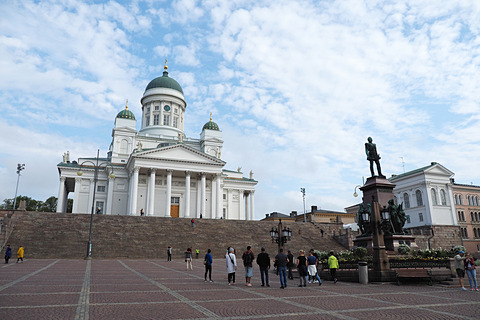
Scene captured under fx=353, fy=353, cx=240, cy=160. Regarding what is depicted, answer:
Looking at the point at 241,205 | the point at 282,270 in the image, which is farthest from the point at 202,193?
the point at 282,270

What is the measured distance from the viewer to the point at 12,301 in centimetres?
962

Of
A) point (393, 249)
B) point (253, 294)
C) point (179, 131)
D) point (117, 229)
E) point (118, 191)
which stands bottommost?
point (253, 294)

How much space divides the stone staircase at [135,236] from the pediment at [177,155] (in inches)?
539

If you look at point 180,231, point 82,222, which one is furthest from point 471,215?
point 82,222

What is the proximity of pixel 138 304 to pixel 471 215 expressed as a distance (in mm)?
69984

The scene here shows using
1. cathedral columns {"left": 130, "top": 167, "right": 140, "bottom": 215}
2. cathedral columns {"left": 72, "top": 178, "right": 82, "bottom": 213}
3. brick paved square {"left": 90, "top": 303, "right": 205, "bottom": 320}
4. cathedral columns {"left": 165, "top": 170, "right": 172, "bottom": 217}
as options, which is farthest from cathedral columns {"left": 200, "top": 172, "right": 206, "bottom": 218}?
brick paved square {"left": 90, "top": 303, "right": 205, "bottom": 320}

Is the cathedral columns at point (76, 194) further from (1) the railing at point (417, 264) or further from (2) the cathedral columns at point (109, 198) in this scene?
(1) the railing at point (417, 264)

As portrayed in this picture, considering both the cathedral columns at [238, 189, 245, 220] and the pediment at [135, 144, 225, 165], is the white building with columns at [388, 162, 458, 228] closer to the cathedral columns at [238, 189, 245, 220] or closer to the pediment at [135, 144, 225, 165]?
the cathedral columns at [238, 189, 245, 220]

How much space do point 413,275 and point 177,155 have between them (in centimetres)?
4343

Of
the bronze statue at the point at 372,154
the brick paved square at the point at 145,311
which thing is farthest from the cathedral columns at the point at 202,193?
the brick paved square at the point at 145,311

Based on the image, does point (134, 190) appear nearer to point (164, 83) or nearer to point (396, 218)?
point (164, 83)

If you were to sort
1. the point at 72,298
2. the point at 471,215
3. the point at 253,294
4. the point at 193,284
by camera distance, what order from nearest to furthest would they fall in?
1. the point at 72,298
2. the point at 253,294
3. the point at 193,284
4. the point at 471,215

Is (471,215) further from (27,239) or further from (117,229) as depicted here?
(27,239)

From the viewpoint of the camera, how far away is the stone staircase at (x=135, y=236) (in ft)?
103
